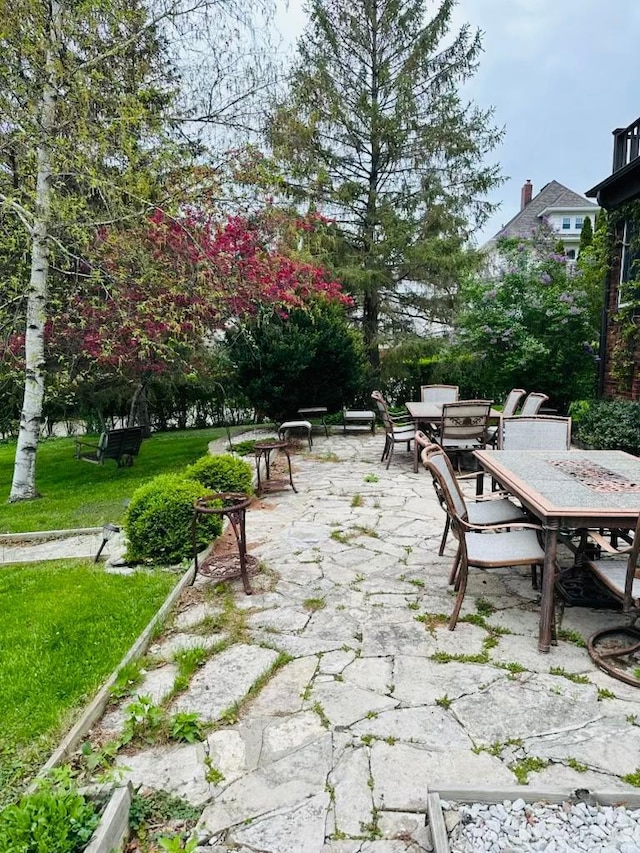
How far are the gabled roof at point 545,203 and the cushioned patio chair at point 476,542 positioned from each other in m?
29.3

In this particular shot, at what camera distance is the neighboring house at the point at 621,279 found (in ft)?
26.3

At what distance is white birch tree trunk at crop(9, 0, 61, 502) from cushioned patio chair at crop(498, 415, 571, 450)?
18.7ft

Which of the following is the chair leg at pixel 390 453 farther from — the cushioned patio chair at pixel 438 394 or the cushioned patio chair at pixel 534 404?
the cushioned patio chair at pixel 438 394

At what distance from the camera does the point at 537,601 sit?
3.21 m

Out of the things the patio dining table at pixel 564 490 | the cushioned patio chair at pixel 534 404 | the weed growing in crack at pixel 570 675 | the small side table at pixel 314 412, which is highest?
the cushioned patio chair at pixel 534 404

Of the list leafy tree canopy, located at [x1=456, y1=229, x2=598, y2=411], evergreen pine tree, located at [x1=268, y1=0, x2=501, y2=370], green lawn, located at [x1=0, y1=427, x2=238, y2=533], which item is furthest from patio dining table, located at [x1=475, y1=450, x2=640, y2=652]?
evergreen pine tree, located at [x1=268, y1=0, x2=501, y2=370]

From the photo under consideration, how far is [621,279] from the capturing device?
8609 mm

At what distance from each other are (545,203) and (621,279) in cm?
2584

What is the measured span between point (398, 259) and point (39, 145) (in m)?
8.21

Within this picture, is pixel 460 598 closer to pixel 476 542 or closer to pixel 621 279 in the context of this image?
pixel 476 542

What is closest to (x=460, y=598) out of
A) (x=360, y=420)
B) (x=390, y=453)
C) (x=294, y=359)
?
(x=390, y=453)

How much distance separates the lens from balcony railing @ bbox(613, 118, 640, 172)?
8297mm

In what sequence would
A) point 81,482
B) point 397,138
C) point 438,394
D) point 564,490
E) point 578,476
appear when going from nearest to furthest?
point 564,490
point 578,476
point 81,482
point 438,394
point 397,138

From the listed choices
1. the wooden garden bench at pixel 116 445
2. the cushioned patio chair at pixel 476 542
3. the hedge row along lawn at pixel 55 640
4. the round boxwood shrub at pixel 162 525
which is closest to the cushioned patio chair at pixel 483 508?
the cushioned patio chair at pixel 476 542
